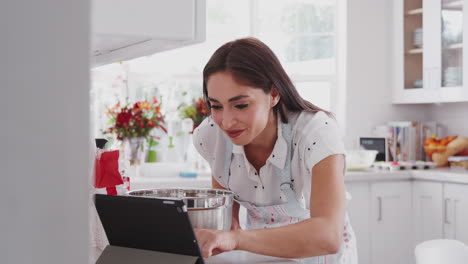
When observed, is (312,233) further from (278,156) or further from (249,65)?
(249,65)

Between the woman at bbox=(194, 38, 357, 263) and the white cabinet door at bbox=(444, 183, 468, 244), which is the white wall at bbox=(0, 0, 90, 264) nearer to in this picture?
the woman at bbox=(194, 38, 357, 263)

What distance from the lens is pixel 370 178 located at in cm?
389

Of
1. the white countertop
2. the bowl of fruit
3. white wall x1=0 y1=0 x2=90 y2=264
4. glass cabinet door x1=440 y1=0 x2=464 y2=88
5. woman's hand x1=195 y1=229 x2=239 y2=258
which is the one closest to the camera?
white wall x1=0 y1=0 x2=90 y2=264

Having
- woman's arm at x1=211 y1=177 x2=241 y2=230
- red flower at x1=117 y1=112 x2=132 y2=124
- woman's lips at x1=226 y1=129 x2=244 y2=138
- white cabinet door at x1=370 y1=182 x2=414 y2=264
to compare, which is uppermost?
red flower at x1=117 y1=112 x2=132 y2=124

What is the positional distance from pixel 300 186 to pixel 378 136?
293 centimetres

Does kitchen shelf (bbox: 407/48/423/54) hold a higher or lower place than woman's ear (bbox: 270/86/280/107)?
higher

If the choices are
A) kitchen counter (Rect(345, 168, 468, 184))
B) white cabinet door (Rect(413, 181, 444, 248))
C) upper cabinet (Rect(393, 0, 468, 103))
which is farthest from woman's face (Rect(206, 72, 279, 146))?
upper cabinet (Rect(393, 0, 468, 103))

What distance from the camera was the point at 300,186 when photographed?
1763 millimetres

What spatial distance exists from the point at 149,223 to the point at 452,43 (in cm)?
363

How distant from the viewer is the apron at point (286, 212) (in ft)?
5.80

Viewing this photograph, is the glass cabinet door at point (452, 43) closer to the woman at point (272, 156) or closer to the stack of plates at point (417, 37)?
the stack of plates at point (417, 37)

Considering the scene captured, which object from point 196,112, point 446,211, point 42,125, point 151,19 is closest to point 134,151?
point 196,112

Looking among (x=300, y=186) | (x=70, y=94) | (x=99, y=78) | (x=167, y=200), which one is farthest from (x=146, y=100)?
(x=70, y=94)

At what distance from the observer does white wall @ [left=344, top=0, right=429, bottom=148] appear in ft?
15.0
